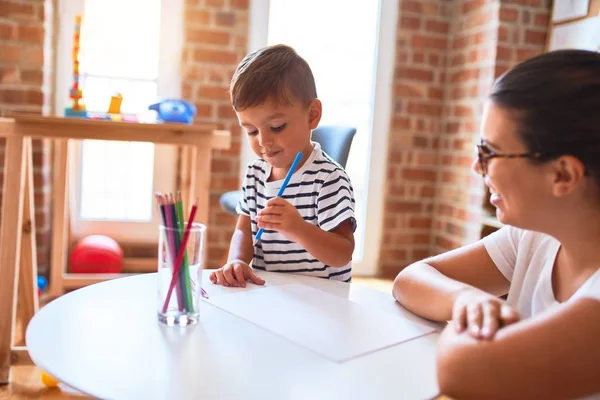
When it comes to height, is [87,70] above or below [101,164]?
above

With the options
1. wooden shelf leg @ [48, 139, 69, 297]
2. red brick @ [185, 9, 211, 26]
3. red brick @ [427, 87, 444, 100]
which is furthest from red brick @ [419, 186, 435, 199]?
wooden shelf leg @ [48, 139, 69, 297]

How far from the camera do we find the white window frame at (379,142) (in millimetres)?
3143

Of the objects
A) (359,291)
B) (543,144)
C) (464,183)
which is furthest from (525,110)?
(464,183)

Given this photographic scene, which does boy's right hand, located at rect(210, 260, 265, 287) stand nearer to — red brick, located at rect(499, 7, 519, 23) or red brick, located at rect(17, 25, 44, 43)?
red brick, located at rect(17, 25, 44, 43)

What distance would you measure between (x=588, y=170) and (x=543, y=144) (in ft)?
0.20

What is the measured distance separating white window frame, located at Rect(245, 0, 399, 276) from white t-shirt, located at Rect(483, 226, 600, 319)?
2190 mm

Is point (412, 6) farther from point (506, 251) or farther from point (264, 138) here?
point (506, 251)

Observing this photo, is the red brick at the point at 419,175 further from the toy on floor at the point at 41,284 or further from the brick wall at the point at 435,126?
the toy on floor at the point at 41,284

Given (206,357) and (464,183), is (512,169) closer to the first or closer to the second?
(206,357)

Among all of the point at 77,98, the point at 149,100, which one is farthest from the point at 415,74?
the point at 77,98

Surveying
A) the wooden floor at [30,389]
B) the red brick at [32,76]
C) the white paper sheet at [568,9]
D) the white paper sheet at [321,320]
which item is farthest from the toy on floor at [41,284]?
the white paper sheet at [568,9]

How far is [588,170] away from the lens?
67cm

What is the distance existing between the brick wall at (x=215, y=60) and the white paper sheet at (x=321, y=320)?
6.69ft

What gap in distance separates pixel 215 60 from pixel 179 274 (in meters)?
2.28
